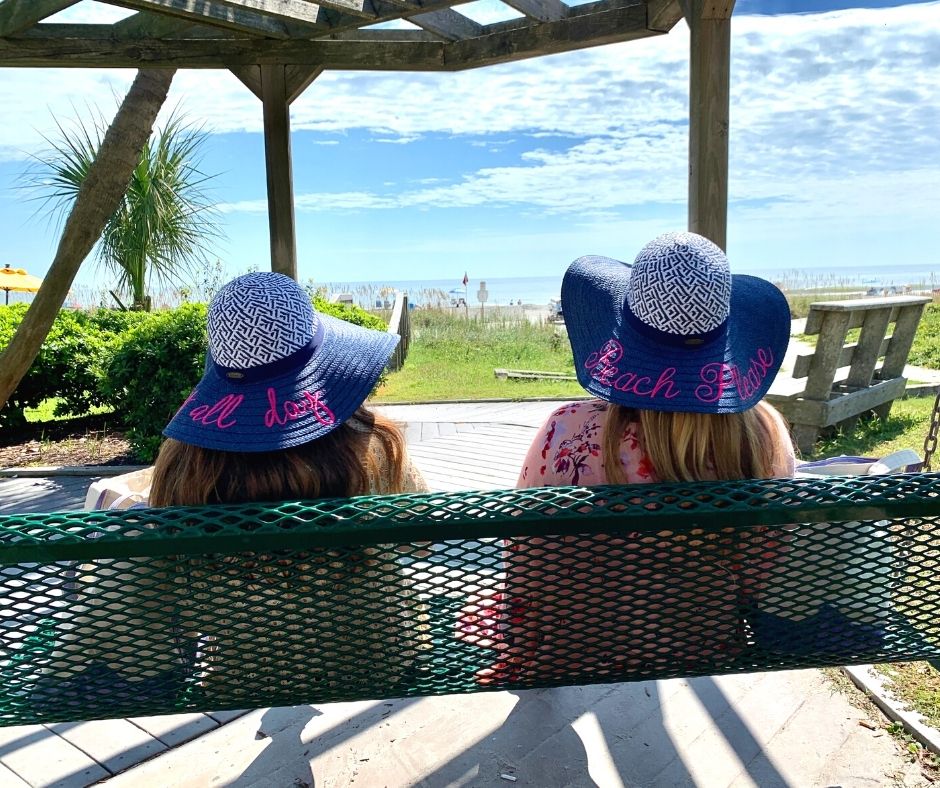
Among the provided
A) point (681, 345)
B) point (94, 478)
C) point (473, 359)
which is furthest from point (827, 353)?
point (473, 359)

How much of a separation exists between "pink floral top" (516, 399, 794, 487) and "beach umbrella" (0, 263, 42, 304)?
1537cm

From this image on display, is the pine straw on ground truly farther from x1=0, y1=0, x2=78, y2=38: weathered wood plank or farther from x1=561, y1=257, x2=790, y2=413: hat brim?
x1=561, y1=257, x2=790, y2=413: hat brim

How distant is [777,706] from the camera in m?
2.28

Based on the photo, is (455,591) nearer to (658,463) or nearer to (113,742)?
(658,463)

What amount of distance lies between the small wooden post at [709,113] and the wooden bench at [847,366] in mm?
2050

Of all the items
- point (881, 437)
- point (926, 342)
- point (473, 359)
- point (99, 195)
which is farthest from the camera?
point (473, 359)

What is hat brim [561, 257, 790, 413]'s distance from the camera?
1452 mm

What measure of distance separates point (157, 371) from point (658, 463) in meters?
4.60

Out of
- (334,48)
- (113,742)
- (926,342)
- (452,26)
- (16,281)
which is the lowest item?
(113,742)

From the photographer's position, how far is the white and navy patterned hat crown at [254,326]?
141 centimetres

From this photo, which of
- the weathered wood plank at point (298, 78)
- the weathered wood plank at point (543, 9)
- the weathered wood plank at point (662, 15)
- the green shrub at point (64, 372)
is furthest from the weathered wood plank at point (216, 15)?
the green shrub at point (64, 372)

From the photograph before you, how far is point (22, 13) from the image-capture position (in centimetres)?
376

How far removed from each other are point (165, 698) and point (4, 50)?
4.01 meters

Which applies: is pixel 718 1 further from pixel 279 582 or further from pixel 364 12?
pixel 279 582
